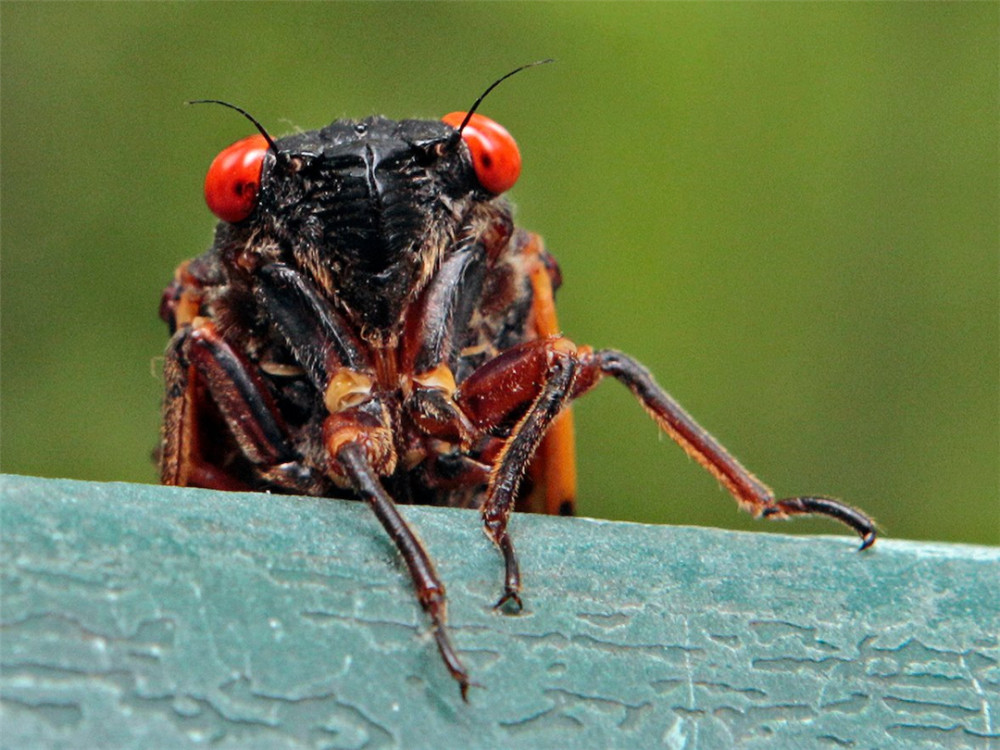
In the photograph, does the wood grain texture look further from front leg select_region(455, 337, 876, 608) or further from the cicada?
the cicada

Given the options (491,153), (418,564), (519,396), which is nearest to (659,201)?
(491,153)

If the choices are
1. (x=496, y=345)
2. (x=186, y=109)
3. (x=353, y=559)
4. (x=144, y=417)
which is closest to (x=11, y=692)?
(x=353, y=559)

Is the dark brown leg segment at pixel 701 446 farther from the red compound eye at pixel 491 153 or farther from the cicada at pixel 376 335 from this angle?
the red compound eye at pixel 491 153

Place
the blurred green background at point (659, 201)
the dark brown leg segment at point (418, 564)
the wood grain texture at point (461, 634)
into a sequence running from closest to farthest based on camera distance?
the wood grain texture at point (461, 634) < the dark brown leg segment at point (418, 564) < the blurred green background at point (659, 201)

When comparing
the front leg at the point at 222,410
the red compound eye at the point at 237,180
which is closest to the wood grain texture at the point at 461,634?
the front leg at the point at 222,410

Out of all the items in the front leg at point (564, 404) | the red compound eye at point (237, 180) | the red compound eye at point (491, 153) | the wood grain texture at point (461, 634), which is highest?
the red compound eye at point (491, 153)

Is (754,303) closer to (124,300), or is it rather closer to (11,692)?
(124,300)

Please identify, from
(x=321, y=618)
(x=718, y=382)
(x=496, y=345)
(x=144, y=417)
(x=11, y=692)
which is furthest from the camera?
(x=718, y=382)
